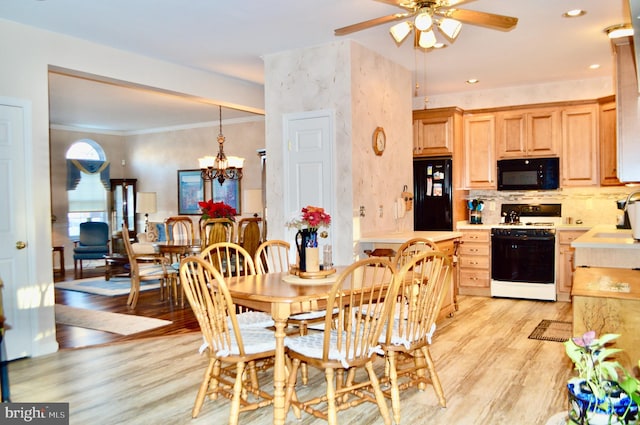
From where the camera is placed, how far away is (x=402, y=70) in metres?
5.77

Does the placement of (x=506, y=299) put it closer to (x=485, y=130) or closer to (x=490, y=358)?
(x=485, y=130)

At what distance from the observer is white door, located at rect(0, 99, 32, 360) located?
13.2 ft

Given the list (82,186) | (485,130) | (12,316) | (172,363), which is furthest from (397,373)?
(82,186)

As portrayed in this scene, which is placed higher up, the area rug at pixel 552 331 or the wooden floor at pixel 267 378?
the wooden floor at pixel 267 378

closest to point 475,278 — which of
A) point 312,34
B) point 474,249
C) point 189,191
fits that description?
point 474,249

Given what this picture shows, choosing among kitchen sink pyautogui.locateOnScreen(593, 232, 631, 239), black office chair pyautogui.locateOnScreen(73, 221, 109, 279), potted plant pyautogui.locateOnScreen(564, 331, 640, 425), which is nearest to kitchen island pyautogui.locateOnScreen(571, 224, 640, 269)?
kitchen sink pyautogui.locateOnScreen(593, 232, 631, 239)

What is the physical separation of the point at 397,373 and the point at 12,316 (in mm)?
2983

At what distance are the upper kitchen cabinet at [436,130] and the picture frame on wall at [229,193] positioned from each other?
3.59m

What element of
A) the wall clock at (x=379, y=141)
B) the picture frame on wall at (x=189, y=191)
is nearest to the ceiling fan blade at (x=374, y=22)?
the wall clock at (x=379, y=141)

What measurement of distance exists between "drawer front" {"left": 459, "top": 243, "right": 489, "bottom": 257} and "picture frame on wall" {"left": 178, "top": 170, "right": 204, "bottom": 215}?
5.01 m

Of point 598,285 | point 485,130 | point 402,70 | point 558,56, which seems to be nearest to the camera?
point 598,285

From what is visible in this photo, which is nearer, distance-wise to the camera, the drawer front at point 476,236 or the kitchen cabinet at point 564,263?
the kitchen cabinet at point 564,263

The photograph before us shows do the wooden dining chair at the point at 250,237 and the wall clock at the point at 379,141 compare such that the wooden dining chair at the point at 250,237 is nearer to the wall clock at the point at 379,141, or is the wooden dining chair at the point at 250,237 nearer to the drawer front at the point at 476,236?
the wall clock at the point at 379,141

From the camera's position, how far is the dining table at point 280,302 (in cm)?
265
